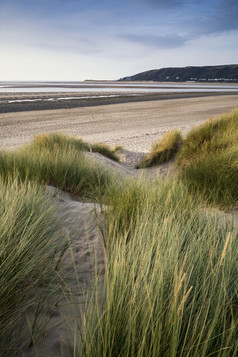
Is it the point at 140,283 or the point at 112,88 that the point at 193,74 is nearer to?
the point at 112,88

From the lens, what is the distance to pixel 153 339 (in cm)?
103

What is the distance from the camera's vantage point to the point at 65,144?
19.9ft

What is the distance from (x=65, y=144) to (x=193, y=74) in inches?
5830

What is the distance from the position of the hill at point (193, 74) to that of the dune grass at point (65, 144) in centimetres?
12347

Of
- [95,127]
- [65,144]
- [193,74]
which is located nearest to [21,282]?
[65,144]

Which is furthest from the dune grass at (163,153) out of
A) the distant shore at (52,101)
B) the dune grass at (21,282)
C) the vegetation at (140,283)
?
the distant shore at (52,101)

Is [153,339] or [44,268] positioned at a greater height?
[153,339]

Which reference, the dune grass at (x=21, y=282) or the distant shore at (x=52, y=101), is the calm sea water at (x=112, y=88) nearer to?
the distant shore at (x=52, y=101)

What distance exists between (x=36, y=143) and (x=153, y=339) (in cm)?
517

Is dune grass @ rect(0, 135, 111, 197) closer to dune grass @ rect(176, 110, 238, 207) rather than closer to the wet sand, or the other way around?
dune grass @ rect(176, 110, 238, 207)

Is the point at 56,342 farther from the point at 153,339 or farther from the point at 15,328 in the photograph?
the point at 153,339

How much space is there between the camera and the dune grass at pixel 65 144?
555 centimetres

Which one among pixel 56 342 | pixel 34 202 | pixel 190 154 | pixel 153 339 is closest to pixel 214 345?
pixel 153 339

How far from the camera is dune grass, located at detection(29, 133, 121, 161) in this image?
18.2 ft
